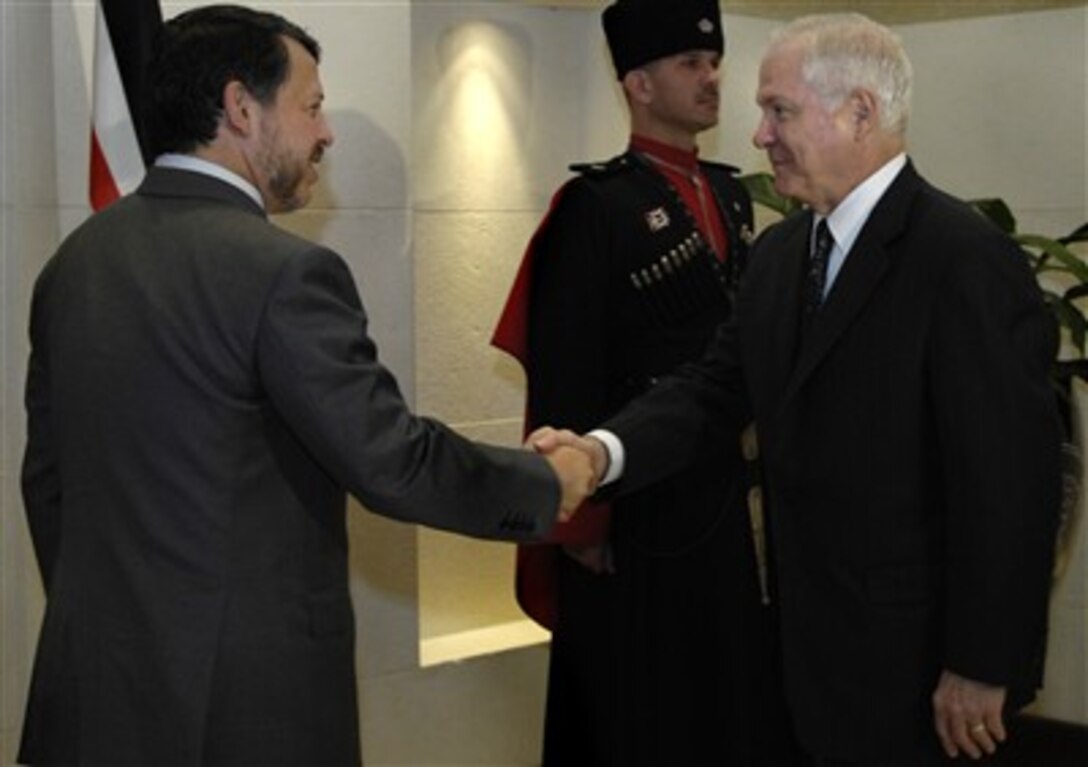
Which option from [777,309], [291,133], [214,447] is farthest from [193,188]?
[777,309]

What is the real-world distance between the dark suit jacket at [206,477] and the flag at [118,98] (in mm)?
803

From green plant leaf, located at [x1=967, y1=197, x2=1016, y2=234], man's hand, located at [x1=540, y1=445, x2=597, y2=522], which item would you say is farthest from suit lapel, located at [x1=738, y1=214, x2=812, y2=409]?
green plant leaf, located at [x1=967, y1=197, x2=1016, y2=234]

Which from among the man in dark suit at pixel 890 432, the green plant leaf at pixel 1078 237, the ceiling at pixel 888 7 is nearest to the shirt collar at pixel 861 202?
the man in dark suit at pixel 890 432

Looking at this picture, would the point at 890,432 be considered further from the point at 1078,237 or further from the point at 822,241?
the point at 1078,237

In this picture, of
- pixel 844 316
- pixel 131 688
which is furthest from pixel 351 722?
pixel 844 316

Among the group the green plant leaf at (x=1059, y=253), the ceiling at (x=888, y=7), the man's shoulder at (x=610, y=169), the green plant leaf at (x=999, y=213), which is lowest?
the green plant leaf at (x=1059, y=253)

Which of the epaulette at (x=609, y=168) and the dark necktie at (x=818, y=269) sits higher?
the epaulette at (x=609, y=168)

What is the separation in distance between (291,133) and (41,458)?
0.55 m

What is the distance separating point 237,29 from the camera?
6.53 feet

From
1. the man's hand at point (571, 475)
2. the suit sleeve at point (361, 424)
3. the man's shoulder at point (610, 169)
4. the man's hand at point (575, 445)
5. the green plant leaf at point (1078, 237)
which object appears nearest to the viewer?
the suit sleeve at point (361, 424)

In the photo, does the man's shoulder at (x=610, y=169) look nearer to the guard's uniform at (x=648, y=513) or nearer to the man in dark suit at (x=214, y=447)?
the guard's uniform at (x=648, y=513)

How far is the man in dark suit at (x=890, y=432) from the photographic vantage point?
1.98m

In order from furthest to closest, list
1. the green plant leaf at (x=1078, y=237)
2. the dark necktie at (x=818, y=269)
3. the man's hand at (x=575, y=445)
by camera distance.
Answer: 1. the green plant leaf at (x=1078, y=237)
2. the man's hand at (x=575, y=445)
3. the dark necktie at (x=818, y=269)

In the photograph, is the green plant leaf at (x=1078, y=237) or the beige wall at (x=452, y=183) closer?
the beige wall at (x=452, y=183)
